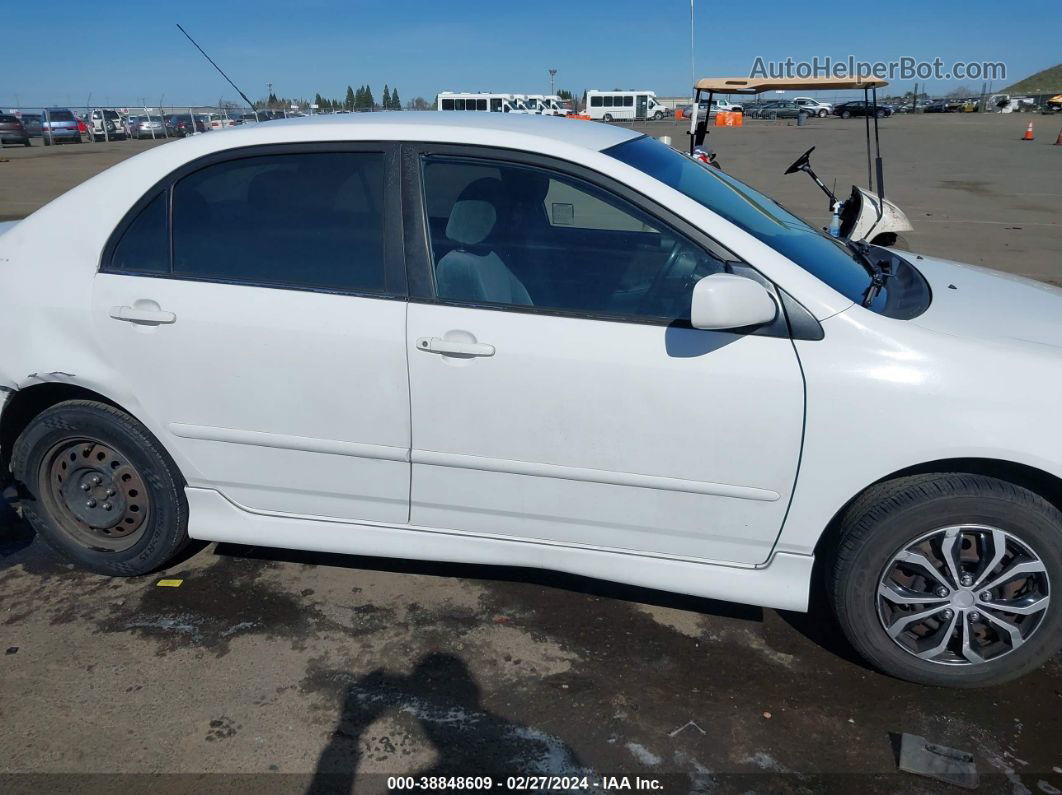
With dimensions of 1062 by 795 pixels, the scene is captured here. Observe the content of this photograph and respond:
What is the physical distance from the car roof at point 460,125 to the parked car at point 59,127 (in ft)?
123

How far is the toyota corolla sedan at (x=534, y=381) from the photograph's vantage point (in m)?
2.48

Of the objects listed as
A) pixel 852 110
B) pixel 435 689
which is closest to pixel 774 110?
pixel 852 110

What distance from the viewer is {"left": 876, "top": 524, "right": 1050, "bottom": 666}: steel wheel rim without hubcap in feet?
8.25

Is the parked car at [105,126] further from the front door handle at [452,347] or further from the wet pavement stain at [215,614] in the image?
the front door handle at [452,347]

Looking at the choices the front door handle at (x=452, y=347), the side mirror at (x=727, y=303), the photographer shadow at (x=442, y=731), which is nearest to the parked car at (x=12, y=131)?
the front door handle at (x=452, y=347)

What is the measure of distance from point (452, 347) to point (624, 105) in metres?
63.2

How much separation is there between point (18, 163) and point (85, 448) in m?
24.4

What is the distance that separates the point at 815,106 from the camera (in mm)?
54156

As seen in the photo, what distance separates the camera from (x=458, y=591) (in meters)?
3.27

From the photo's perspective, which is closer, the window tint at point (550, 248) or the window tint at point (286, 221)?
the window tint at point (550, 248)

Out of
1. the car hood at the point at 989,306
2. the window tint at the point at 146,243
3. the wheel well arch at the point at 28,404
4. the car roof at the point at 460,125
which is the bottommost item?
the wheel well arch at the point at 28,404

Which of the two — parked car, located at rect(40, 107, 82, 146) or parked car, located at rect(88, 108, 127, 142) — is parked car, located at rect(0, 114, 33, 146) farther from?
parked car, located at rect(88, 108, 127, 142)

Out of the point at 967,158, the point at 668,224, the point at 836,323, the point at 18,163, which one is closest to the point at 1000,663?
the point at 836,323

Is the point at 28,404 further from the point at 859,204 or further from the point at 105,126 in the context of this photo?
the point at 105,126
